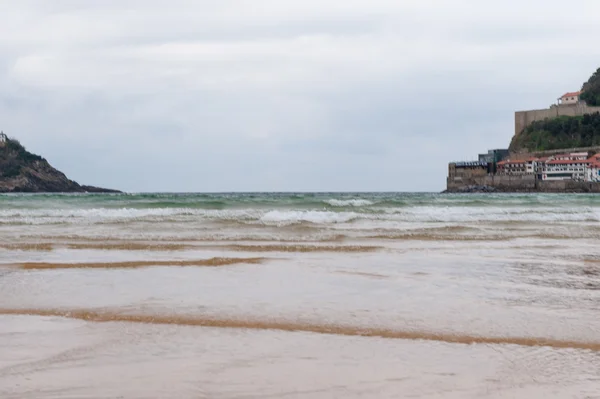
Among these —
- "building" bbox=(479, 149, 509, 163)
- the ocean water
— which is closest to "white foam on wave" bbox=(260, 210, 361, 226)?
the ocean water

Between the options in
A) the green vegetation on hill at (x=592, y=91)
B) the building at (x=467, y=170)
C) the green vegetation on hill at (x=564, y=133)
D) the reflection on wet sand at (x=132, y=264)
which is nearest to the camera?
the reflection on wet sand at (x=132, y=264)

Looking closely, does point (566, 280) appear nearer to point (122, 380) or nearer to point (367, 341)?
point (367, 341)

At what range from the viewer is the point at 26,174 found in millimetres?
122500

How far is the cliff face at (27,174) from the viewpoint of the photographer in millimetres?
119875

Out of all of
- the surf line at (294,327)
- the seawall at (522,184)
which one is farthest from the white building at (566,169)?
the surf line at (294,327)

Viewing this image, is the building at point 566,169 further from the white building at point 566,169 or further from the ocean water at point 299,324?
the ocean water at point 299,324

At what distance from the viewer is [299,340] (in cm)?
383

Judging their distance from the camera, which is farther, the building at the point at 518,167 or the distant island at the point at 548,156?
the building at the point at 518,167

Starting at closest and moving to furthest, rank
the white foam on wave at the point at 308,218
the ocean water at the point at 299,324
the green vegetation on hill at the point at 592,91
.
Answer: the ocean water at the point at 299,324 < the white foam on wave at the point at 308,218 < the green vegetation on hill at the point at 592,91

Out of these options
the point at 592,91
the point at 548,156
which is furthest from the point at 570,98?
the point at 548,156

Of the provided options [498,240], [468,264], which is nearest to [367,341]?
[468,264]

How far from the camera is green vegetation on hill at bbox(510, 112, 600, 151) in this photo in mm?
99875

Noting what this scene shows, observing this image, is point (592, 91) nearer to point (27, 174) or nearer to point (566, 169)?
point (566, 169)

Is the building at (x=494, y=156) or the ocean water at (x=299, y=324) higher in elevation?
the building at (x=494, y=156)
